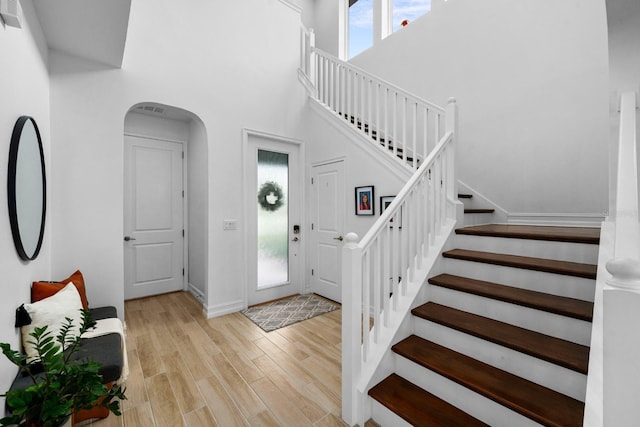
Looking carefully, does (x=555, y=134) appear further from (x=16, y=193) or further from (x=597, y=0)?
(x=16, y=193)

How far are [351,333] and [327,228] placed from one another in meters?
2.23

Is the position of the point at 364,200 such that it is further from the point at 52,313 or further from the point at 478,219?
the point at 52,313

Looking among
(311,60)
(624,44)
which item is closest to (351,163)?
(311,60)

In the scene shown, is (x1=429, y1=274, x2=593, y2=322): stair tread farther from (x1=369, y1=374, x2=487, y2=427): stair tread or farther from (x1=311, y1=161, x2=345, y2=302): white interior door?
(x1=311, y1=161, x2=345, y2=302): white interior door

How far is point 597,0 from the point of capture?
8.54ft

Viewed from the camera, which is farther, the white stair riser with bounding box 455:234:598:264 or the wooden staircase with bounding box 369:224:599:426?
the white stair riser with bounding box 455:234:598:264

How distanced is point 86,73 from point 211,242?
6.45 feet

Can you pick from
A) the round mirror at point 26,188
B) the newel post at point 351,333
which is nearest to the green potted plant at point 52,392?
the round mirror at point 26,188

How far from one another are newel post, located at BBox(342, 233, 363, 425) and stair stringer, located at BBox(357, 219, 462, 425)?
0.16 ft

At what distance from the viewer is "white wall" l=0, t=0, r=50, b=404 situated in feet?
4.52

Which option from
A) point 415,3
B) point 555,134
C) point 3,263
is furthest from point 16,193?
point 415,3

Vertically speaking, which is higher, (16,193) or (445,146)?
(445,146)

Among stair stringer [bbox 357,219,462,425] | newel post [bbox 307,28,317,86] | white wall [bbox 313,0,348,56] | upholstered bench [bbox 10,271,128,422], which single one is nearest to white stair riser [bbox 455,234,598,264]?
stair stringer [bbox 357,219,462,425]

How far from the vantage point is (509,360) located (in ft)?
5.01
